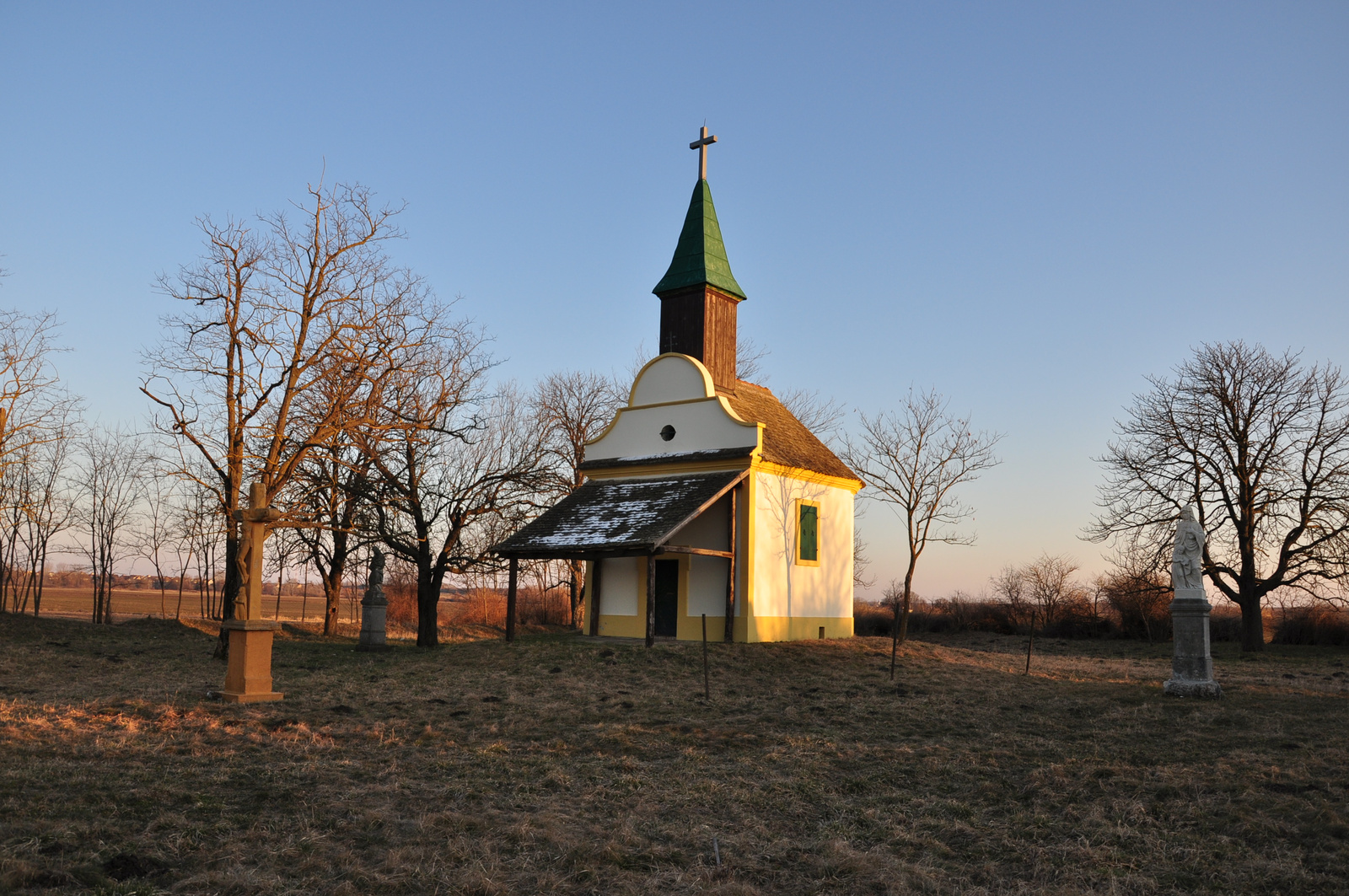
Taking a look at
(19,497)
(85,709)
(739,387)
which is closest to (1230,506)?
(739,387)

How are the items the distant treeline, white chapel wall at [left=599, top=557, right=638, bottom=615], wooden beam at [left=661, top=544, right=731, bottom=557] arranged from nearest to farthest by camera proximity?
wooden beam at [left=661, top=544, right=731, bottom=557] → white chapel wall at [left=599, top=557, right=638, bottom=615] → the distant treeline

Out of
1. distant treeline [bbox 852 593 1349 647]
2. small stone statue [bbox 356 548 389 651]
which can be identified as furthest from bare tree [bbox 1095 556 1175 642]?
small stone statue [bbox 356 548 389 651]

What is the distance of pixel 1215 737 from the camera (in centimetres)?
982

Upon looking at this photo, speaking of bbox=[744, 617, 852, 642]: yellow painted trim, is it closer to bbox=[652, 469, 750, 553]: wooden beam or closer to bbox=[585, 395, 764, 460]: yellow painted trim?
bbox=[652, 469, 750, 553]: wooden beam

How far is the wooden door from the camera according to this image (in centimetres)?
2081

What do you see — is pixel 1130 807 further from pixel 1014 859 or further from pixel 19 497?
pixel 19 497

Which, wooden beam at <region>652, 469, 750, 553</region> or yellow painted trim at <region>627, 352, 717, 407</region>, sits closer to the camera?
wooden beam at <region>652, 469, 750, 553</region>

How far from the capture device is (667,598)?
829 inches

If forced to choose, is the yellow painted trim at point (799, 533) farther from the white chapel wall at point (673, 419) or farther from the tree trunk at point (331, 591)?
the tree trunk at point (331, 591)

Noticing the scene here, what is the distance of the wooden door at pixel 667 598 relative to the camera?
2081 centimetres

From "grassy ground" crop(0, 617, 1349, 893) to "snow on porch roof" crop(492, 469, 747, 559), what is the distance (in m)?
4.49

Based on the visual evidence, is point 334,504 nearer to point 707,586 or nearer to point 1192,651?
point 707,586

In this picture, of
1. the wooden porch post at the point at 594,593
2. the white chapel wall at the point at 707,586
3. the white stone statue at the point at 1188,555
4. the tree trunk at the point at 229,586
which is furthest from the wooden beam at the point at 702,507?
the white stone statue at the point at 1188,555

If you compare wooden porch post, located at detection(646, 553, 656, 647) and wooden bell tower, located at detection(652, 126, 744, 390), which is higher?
wooden bell tower, located at detection(652, 126, 744, 390)
